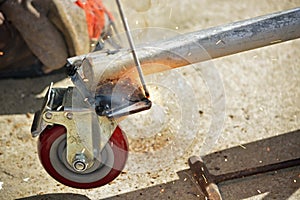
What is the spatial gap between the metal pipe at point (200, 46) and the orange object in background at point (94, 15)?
2.69 ft

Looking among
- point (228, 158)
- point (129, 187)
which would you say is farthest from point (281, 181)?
point (129, 187)

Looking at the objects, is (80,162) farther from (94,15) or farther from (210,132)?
(94,15)

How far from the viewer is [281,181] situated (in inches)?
109

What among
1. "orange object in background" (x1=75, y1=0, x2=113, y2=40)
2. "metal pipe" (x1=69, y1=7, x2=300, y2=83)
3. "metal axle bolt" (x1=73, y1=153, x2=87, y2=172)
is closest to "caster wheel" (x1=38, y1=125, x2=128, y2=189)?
"metal axle bolt" (x1=73, y1=153, x2=87, y2=172)

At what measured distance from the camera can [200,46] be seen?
2510mm

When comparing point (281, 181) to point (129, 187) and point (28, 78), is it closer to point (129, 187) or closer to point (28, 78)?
point (129, 187)

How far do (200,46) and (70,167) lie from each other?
78cm

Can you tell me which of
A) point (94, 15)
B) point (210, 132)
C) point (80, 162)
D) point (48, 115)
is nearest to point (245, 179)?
point (210, 132)

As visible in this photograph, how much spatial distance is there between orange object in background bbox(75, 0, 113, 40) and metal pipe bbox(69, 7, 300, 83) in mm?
820

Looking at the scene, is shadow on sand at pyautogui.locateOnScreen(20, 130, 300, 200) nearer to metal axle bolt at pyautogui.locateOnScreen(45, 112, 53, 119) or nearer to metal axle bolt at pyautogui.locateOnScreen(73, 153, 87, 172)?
metal axle bolt at pyautogui.locateOnScreen(73, 153, 87, 172)

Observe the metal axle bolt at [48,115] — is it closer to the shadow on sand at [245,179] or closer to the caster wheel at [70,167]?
the caster wheel at [70,167]

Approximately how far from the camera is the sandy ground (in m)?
2.76

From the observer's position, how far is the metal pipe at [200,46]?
2469 millimetres

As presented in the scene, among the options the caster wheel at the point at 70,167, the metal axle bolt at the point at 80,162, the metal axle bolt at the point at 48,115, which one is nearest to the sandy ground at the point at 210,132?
the caster wheel at the point at 70,167
